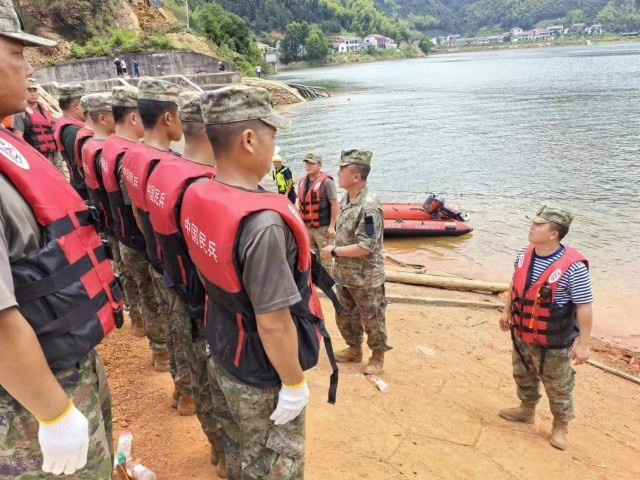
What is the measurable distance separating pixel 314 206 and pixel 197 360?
427 cm

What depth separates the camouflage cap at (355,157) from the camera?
4566mm

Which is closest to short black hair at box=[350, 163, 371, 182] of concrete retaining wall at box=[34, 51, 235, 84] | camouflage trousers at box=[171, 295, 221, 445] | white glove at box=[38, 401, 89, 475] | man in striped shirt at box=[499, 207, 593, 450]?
man in striped shirt at box=[499, 207, 593, 450]

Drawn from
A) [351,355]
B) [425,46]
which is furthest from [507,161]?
[425,46]

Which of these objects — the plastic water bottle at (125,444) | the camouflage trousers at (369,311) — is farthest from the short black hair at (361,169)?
the plastic water bottle at (125,444)

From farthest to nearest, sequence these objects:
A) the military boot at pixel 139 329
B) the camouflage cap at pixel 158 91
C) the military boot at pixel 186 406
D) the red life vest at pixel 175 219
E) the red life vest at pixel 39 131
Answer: the red life vest at pixel 39 131, the military boot at pixel 139 329, the military boot at pixel 186 406, the camouflage cap at pixel 158 91, the red life vest at pixel 175 219

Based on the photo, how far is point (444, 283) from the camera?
820 centimetres

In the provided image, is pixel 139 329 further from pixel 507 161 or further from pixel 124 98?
pixel 507 161

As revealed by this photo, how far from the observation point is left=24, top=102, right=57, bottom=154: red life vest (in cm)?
640

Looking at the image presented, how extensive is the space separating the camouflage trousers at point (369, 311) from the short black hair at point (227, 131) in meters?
2.94

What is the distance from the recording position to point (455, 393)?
4754 mm

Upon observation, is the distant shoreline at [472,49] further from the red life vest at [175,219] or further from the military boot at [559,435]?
the red life vest at [175,219]

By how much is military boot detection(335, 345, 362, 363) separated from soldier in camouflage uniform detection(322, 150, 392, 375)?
0.19 m

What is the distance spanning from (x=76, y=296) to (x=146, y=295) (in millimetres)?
2558

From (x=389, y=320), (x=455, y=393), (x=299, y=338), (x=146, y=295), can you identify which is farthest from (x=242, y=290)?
(x=389, y=320)
